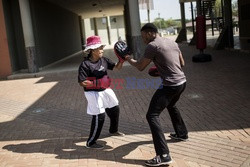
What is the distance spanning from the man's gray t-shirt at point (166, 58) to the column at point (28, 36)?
37.9ft

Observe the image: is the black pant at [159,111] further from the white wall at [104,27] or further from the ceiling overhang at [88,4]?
the white wall at [104,27]

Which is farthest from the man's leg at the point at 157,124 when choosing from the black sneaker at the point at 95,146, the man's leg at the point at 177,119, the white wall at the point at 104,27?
the white wall at the point at 104,27

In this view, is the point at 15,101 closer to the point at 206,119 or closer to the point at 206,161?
the point at 206,119

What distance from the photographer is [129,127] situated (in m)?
5.90

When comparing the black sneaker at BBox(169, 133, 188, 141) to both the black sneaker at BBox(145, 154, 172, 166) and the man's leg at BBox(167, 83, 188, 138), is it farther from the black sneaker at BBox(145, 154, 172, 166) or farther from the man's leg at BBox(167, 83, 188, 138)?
the black sneaker at BBox(145, 154, 172, 166)

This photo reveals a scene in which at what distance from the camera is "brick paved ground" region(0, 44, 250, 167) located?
14.9ft

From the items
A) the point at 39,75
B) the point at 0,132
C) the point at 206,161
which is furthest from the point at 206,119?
the point at 39,75

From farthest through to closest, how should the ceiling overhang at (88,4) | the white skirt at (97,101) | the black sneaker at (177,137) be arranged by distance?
the ceiling overhang at (88,4) < the black sneaker at (177,137) < the white skirt at (97,101)

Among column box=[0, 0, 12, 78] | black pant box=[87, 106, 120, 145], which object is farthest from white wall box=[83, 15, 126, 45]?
black pant box=[87, 106, 120, 145]

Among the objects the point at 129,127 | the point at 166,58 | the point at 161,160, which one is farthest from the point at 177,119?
the point at 129,127

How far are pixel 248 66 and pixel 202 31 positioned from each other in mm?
2940

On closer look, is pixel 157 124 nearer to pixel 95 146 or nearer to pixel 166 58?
pixel 166 58

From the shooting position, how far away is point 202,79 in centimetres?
990

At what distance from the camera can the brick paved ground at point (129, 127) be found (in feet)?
14.9
